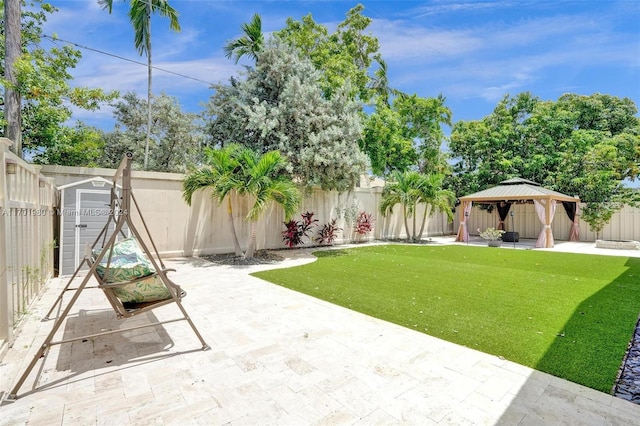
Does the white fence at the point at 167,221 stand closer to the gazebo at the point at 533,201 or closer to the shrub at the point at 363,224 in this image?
the shrub at the point at 363,224

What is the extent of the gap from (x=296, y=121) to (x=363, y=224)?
519cm

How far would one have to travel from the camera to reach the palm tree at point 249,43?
10.9 meters

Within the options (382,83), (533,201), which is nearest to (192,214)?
(533,201)

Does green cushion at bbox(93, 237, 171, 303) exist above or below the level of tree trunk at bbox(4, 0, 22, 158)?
below

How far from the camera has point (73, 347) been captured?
3.20 metres

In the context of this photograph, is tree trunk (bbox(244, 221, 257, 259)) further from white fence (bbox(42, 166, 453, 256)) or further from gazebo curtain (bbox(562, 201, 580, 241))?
gazebo curtain (bbox(562, 201, 580, 241))

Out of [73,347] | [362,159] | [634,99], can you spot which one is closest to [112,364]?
[73,347]

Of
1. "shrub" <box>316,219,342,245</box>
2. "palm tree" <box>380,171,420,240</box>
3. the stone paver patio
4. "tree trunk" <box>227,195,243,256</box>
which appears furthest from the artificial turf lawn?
"palm tree" <box>380,171,420,240</box>

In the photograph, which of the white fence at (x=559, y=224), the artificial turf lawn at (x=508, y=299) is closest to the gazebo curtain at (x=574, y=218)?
the white fence at (x=559, y=224)

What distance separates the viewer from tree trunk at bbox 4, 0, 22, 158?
7.16 m

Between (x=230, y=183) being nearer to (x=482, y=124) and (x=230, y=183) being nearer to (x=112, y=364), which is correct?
(x=112, y=364)

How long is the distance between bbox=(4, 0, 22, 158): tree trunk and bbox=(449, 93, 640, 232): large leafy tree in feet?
60.1

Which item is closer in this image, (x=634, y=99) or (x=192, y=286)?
(x=192, y=286)

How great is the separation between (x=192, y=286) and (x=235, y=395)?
12.1 ft
